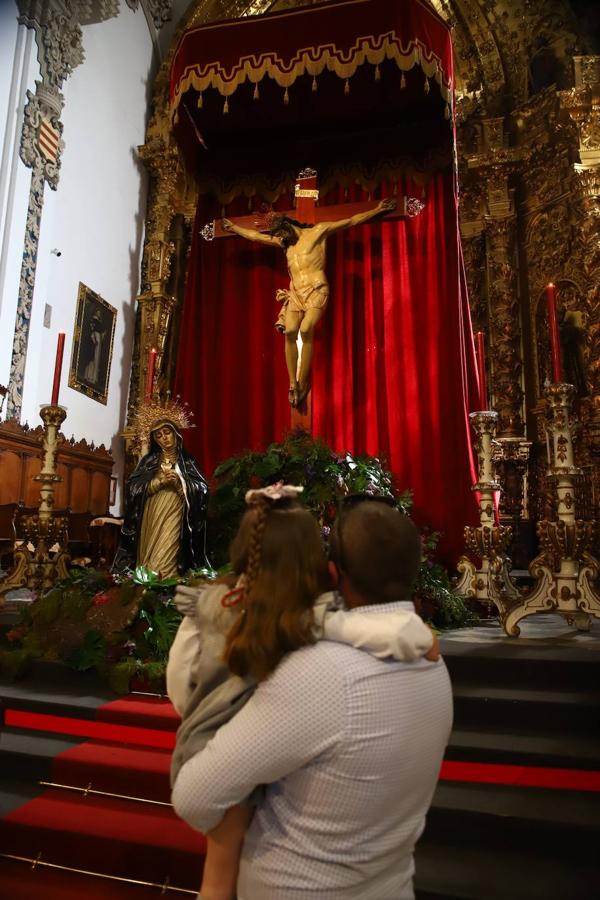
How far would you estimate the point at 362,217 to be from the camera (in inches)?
245

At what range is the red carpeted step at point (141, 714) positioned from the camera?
2945 mm

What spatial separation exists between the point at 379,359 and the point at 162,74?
6.04 m

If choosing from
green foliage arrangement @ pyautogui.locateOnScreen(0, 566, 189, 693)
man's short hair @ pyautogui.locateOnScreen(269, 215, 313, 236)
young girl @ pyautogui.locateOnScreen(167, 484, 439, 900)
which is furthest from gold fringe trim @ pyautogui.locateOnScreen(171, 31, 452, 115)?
young girl @ pyautogui.locateOnScreen(167, 484, 439, 900)

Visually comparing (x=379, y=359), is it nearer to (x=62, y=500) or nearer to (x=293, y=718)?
(x=62, y=500)

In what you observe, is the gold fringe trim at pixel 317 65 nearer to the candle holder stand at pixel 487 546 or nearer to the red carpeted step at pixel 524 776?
the candle holder stand at pixel 487 546

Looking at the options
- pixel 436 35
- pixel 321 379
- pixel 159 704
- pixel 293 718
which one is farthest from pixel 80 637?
pixel 436 35

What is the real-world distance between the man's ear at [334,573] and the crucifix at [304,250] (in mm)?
4927

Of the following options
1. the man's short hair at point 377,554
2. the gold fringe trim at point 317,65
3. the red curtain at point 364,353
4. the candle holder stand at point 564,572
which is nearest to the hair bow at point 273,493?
the man's short hair at point 377,554

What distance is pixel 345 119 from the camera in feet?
22.9

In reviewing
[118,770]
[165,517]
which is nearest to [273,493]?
[118,770]

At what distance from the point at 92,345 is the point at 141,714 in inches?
226

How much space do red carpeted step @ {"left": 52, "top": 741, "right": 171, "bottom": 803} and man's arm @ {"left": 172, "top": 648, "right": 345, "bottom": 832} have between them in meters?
1.66

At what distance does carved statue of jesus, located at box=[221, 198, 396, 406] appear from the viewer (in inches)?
243

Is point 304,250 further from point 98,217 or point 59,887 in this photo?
point 59,887
